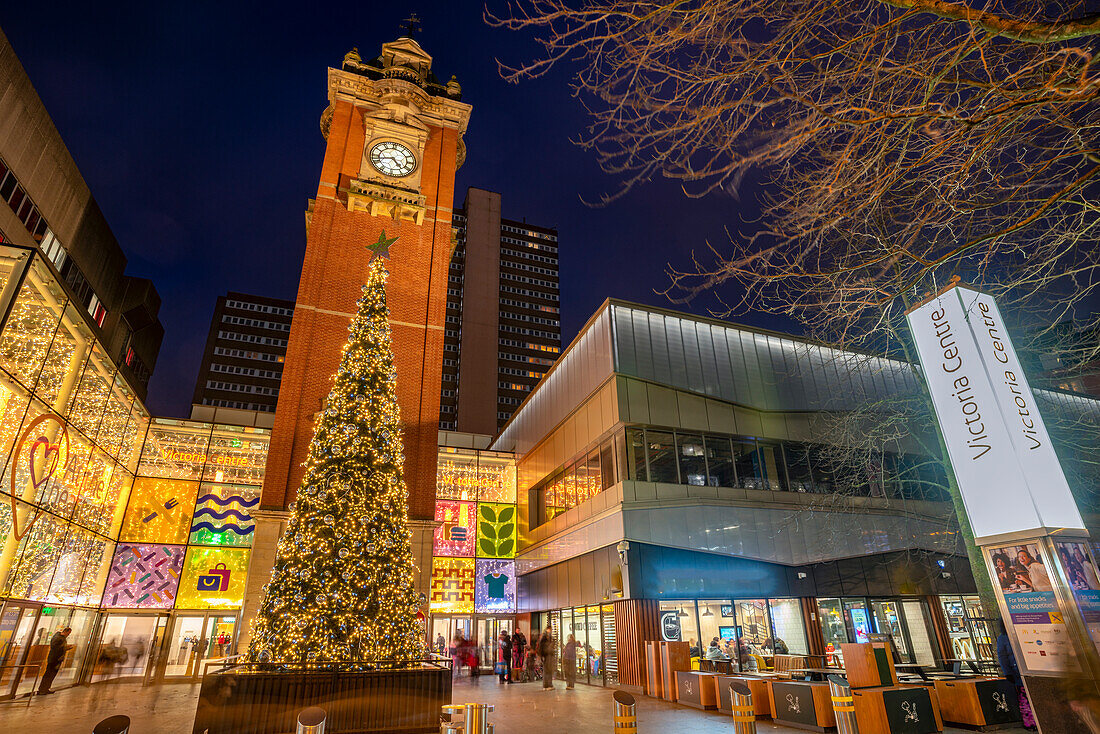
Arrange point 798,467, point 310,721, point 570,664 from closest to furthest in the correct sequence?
1. point 310,721
2. point 570,664
3. point 798,467

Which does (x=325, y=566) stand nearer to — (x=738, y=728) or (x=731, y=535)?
(x=738, y=728)

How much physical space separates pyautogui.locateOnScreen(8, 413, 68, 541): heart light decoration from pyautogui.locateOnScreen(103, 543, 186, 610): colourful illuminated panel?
315 inches

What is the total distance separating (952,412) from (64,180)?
38769mm

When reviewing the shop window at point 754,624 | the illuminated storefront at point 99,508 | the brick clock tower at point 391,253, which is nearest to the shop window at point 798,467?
the shop window at point 754,624

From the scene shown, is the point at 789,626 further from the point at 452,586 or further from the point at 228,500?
the point at 228,500

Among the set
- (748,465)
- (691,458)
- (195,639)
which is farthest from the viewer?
(195,639)

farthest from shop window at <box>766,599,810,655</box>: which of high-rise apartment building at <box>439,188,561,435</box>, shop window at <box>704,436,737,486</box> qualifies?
high-rise apartment building at <box>439,188,561,435</box>

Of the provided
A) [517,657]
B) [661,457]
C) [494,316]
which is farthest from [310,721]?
[494,316]

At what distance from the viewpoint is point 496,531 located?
28094 millimetres

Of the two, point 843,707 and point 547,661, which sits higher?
point 843,707

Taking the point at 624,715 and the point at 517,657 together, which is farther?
the point at 517,657

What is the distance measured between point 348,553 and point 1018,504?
11.1 metres

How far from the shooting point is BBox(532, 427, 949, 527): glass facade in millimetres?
19156

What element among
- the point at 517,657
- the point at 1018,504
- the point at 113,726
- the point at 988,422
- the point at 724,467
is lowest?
the point at 517,657
